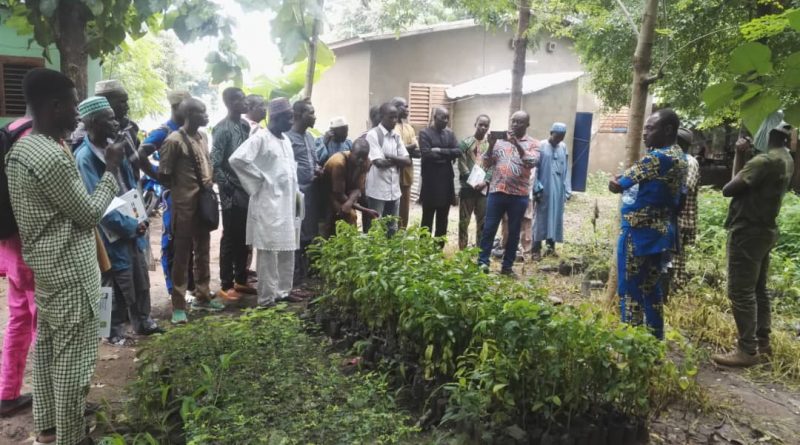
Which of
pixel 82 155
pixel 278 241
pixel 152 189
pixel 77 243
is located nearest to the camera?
pixel 77 243

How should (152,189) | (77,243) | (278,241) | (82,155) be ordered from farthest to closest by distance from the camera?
(152,189)
(278,241)
(82,155)
(77,243)

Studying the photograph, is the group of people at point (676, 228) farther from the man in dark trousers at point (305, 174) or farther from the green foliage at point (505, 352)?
the man in dark trousers at point (305, 174)

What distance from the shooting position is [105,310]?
3291 mm

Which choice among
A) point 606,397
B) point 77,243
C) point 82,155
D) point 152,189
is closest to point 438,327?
point 606,397

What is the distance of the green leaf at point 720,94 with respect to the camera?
159 cm

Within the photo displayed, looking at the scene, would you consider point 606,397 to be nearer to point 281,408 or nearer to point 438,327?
point 438,327

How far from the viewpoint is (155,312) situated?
539cm

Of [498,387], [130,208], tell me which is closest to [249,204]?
[130,208]

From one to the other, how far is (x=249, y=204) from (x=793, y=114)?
4355 mm

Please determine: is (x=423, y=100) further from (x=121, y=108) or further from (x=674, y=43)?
(x=121, y=108)

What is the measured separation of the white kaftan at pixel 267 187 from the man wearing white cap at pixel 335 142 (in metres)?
1.30

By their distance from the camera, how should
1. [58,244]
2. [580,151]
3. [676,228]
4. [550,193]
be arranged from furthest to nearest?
[580,151] → [550,193] → [676,228] → [58,244]

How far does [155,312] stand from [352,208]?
214cm

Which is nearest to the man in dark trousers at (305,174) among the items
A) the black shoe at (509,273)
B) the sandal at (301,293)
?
the sandal at (301,293)
